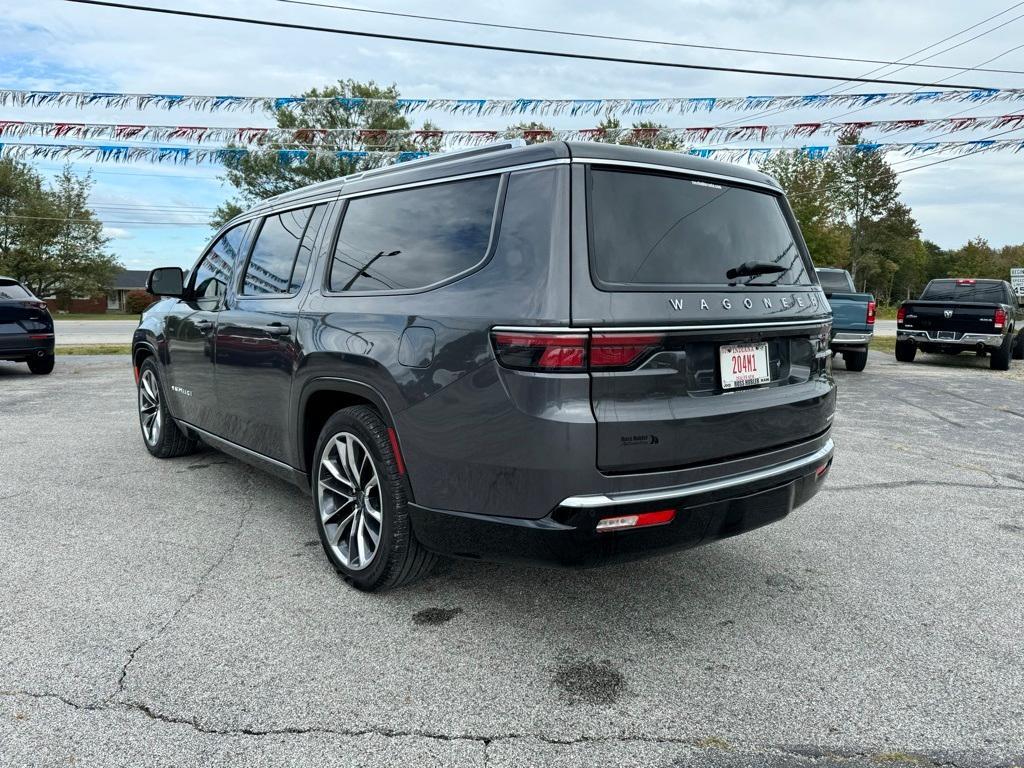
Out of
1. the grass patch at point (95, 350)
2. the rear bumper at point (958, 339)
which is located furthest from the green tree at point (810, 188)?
the grass patch at point (95, 350)

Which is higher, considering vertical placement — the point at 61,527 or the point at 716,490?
the point at 716,490

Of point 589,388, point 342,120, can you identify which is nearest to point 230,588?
point 589,388

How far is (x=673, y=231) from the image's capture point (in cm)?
271

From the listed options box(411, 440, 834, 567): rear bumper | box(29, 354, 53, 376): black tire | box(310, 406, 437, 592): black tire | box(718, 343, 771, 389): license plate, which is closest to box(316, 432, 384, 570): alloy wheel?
box(310, 406, 437, 592): black tire

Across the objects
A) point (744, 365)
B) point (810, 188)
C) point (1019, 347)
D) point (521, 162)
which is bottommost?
point (1019, 347)

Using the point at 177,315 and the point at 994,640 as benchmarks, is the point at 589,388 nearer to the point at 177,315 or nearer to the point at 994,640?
→ the point at 994,640

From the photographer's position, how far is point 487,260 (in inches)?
103

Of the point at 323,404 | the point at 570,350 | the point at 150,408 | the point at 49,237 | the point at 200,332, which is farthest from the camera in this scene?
the point at 49,237

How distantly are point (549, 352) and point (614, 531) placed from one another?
0.64m

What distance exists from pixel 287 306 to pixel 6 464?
348 centimetres

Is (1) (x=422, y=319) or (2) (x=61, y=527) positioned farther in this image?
(2) (x=61, y=527)

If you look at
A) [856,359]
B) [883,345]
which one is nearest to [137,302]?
[883,345]

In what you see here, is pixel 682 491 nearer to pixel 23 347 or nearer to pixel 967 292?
pixel 23 347

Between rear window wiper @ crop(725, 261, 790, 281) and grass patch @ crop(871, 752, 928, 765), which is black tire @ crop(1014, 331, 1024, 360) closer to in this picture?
rear window wiper @ crop(725, 261, 790, 281)
